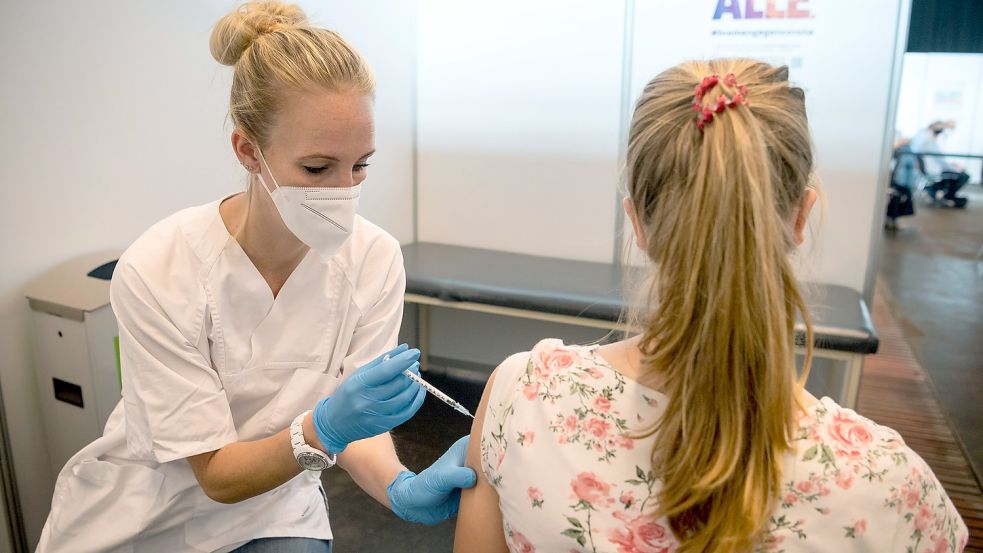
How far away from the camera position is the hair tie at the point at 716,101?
72 centimetres

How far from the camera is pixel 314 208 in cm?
124

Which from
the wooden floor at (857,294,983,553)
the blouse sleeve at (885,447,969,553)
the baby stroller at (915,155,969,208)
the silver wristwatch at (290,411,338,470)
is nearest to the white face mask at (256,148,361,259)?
the silver wristwatch at (290,411,338,470)

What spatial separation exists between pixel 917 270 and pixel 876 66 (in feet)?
3.71

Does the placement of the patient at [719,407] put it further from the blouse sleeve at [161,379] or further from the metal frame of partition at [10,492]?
the metal frame of partition at [10,492]

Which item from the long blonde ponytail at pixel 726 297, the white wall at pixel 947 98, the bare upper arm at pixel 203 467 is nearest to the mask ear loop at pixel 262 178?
the bare upper arm at pixel 203 467

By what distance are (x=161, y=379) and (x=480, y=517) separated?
0.61 m

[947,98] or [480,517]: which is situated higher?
[947,98]

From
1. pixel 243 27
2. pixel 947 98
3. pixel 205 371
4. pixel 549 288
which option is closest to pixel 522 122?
pixel 549 288

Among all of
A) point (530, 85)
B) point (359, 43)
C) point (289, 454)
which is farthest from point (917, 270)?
point (289, 454)

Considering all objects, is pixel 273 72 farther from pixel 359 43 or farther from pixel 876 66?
pixel 876 66

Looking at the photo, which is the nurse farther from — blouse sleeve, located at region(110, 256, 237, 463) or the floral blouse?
the floral blouse

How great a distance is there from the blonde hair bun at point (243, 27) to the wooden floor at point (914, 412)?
101 inches

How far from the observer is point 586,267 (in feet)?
10.4

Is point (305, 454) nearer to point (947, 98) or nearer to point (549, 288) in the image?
point (549, 288)
